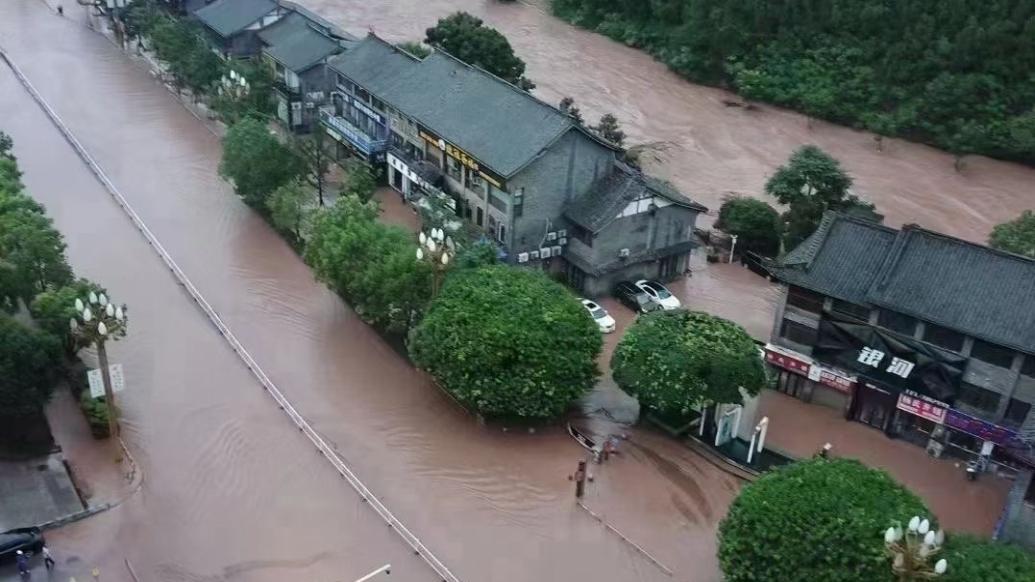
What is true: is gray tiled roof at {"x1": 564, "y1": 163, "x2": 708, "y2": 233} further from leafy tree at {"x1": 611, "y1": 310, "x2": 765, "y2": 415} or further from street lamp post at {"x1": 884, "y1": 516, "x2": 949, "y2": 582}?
street lamp post at {"x1": 884, "y1": 516, "x2": 949, "y2": 582}

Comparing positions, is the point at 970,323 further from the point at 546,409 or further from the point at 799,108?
the point at 799,108

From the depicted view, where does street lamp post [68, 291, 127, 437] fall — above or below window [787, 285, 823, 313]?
below

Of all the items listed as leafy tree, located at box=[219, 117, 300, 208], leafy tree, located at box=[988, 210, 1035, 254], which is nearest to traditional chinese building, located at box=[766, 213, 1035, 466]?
leafy tree, located at box=[988, 210, 1035, 254]

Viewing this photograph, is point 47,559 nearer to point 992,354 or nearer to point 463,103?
point 463,103

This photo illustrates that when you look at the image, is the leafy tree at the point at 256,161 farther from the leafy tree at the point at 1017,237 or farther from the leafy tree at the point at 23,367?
the leafy tree at the point at 1017,237

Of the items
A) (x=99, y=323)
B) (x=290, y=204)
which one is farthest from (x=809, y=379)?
(x=99, y=323)

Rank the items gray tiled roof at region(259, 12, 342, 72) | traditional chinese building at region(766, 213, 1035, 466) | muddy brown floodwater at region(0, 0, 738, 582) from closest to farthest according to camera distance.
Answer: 1. muddy brown floodwater at region(0, 0, 738, 582)
2. traditional chinese building at region(766, 213, 1035, 466)
3. gray tiled roof at region(259, 12, 342, 72)

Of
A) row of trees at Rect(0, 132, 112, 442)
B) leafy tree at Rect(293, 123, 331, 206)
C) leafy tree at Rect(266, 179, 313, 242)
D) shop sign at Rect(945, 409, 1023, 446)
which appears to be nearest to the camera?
row of trees at Rect(0, 132, 112, 442)
